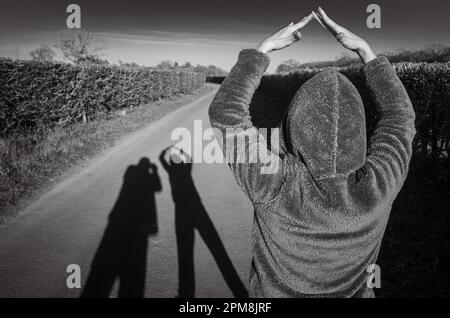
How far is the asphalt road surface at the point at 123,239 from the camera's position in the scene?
3.97 meters

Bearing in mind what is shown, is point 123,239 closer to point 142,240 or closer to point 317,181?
point 142,240

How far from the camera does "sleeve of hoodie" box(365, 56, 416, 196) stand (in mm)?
1177

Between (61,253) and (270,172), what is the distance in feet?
14.8

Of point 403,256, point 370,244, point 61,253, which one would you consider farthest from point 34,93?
point 370,244

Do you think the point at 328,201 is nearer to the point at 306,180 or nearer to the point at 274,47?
the point at 306,180

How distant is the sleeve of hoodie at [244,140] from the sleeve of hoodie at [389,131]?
0.38 meters

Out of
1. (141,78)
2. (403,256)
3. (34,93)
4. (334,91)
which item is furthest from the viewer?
(141,78)

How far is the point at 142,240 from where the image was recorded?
4.94 m

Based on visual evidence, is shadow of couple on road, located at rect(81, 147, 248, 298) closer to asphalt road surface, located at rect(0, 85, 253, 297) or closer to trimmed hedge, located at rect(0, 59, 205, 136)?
asphalt road surface, located at rect(0, 85, 253, 297)

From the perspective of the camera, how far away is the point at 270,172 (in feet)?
3.62

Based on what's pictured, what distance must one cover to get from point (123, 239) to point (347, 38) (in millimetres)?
4506

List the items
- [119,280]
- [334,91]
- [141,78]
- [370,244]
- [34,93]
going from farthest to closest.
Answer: [141,78] → [34,93] → [119,280] → [370,244] → [334,91]

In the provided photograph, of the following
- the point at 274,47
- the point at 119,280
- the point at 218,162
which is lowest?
the point at 119,280

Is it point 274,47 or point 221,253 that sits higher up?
point 274,47
